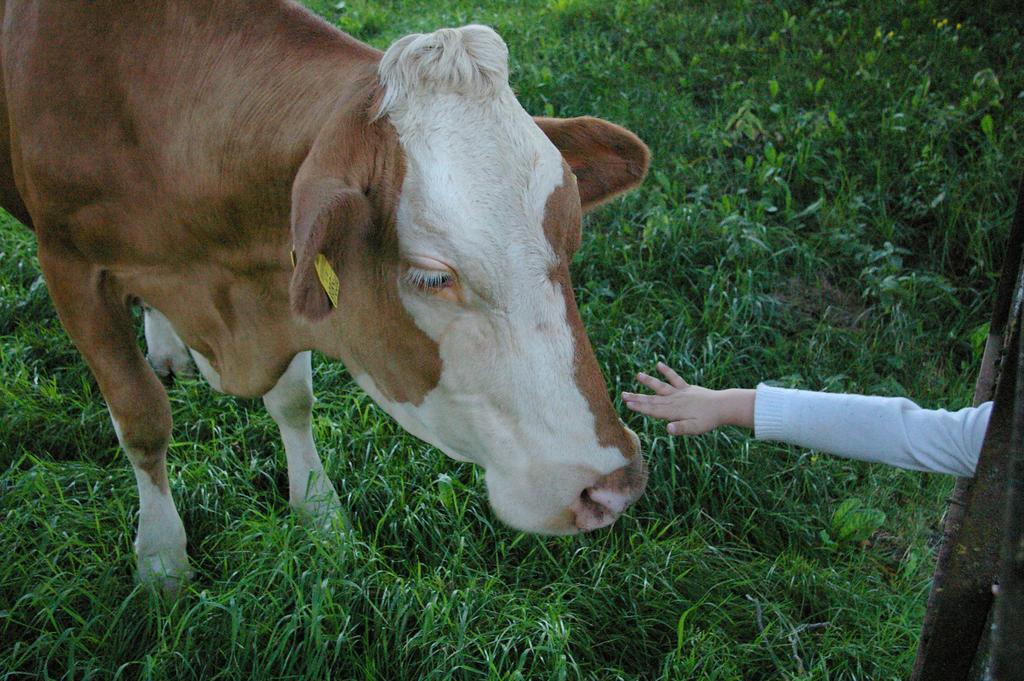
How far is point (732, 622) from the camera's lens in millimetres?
2738

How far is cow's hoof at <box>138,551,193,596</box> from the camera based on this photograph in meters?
2.74

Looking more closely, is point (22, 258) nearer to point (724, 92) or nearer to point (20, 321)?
point (20, 321)

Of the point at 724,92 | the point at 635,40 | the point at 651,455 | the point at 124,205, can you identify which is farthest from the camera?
the point at 635,40

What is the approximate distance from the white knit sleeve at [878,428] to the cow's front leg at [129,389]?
1795 mm

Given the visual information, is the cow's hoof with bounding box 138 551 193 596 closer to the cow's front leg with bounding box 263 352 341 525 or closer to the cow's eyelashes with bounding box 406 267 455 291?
the cow's front leg with bounding box 263 352 341 525

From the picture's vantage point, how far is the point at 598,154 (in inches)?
96.8

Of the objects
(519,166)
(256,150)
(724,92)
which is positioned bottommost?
(724,92)

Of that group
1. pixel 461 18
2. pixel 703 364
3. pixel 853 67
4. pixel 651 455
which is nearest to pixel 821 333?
pixel 703 364

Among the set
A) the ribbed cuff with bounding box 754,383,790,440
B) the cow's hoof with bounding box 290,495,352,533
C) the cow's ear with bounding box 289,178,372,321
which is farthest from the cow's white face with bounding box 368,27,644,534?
the cow's hoof with bounding box 290,495,352,533

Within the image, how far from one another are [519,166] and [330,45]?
0.75 meters

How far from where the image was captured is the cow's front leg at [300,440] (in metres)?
3.06

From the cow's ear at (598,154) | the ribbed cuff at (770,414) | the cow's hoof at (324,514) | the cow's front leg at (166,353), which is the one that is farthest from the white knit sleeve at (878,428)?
the cow's front leg at (166,353)

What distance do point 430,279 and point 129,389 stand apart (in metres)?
1.36

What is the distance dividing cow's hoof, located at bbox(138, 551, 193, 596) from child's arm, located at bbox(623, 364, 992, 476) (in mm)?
1578
